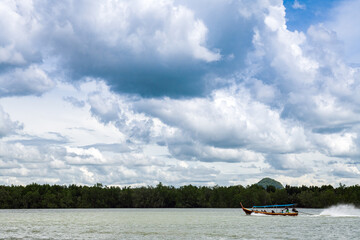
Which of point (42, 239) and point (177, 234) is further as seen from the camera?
point (177, 234)

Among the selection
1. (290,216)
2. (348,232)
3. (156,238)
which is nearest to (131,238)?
(156,238)

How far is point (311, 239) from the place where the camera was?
6384 cm

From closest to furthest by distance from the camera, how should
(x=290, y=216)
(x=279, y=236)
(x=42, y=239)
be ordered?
(x=42, y=239) < (x=279, y=236) < (x=290, y=216)

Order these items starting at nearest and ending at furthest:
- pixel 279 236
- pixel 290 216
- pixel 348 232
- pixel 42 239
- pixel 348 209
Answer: pixel 42 239 → pixel 279 236 → pixel 348 232 → pixel 290 216 → pixel 348 209

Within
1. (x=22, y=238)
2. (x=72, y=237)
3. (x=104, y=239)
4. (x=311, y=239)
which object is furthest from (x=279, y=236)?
(x=22, y=238)

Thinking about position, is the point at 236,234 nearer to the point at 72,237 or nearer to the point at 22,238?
the point at 72,237

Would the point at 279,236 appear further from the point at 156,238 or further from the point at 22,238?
the point at 22,238

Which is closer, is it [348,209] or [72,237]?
[72,237]

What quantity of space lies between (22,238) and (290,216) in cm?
8947

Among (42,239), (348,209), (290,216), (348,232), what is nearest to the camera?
(42,239)

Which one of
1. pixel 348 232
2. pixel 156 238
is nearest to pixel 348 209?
pixel 348 232

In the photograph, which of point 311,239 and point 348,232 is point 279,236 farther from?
point 348,232

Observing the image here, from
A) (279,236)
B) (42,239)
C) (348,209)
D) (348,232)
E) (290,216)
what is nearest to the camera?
(42,239)

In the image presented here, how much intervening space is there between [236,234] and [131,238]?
16.7 meters
